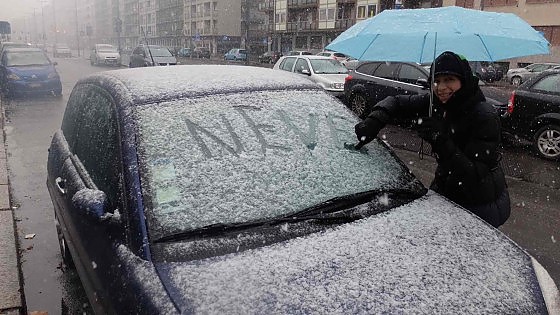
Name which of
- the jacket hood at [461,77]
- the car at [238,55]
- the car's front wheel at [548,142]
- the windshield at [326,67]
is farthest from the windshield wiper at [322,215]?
the car at [238,55]

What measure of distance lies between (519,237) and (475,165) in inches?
97.3

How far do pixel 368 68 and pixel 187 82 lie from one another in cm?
968

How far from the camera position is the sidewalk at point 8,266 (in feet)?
10.7

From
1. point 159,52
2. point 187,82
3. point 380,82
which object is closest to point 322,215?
point 187,82

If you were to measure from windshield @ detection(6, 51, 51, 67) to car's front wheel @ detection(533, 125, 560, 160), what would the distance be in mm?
15472

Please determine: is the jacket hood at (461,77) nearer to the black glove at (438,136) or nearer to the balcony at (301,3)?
the black glove at (438,136)

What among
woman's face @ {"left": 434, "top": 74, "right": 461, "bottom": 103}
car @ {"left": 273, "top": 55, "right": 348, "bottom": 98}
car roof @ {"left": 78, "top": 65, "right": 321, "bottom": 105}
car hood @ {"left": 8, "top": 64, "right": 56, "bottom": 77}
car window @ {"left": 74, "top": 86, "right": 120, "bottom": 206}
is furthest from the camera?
car hood @ {"left": 8, "top": 64, "right": 56, "bottom": 77}

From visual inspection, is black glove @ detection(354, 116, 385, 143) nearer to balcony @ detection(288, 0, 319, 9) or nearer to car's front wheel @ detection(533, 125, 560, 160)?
car's front wheel @ detection(533, 125, 560, 160)

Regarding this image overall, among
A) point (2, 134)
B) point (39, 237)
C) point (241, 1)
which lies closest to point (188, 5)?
point (241, 1)

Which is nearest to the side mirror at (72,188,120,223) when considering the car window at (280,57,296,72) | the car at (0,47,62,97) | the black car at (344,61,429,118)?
the black car at (344,61,429,118)

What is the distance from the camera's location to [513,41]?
143 inches

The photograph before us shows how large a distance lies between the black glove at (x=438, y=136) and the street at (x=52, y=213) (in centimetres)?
205

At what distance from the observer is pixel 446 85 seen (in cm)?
265

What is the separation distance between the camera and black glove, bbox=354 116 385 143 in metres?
2.66
